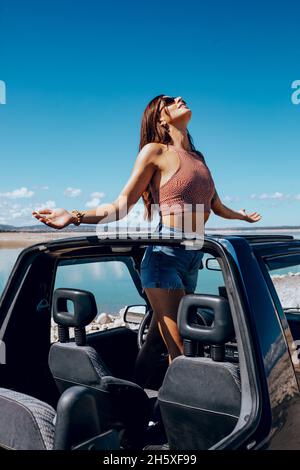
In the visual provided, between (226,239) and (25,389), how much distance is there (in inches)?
57.1

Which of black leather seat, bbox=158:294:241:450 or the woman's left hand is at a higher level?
the woman's left hand

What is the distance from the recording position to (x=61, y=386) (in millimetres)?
2871

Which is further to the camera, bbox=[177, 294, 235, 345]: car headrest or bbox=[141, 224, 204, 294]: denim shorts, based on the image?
bbox=[141, 224, 204, 294]: denim shorts

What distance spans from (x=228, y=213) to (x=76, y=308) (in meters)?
1.54

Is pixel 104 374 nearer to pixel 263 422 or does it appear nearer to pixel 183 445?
pixel 183 445

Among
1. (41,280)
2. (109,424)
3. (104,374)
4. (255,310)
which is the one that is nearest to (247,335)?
(255,310)

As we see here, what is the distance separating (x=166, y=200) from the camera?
310 centimetres

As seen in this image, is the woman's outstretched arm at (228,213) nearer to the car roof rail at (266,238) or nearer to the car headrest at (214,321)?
the car roof rail at (266,238)

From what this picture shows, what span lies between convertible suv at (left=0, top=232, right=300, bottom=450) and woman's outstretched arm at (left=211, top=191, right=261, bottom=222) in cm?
61

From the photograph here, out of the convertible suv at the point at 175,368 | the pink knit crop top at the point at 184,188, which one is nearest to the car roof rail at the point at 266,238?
the convertible suv at the point at 175,368

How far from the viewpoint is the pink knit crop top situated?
309cm

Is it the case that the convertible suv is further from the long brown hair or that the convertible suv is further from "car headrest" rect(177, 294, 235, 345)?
the long brown hair

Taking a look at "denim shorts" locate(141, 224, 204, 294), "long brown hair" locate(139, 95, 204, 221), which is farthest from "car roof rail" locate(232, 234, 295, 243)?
"long brown hair" locate(139, 95, 204, 221)

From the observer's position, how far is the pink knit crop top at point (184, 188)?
3086 mm
